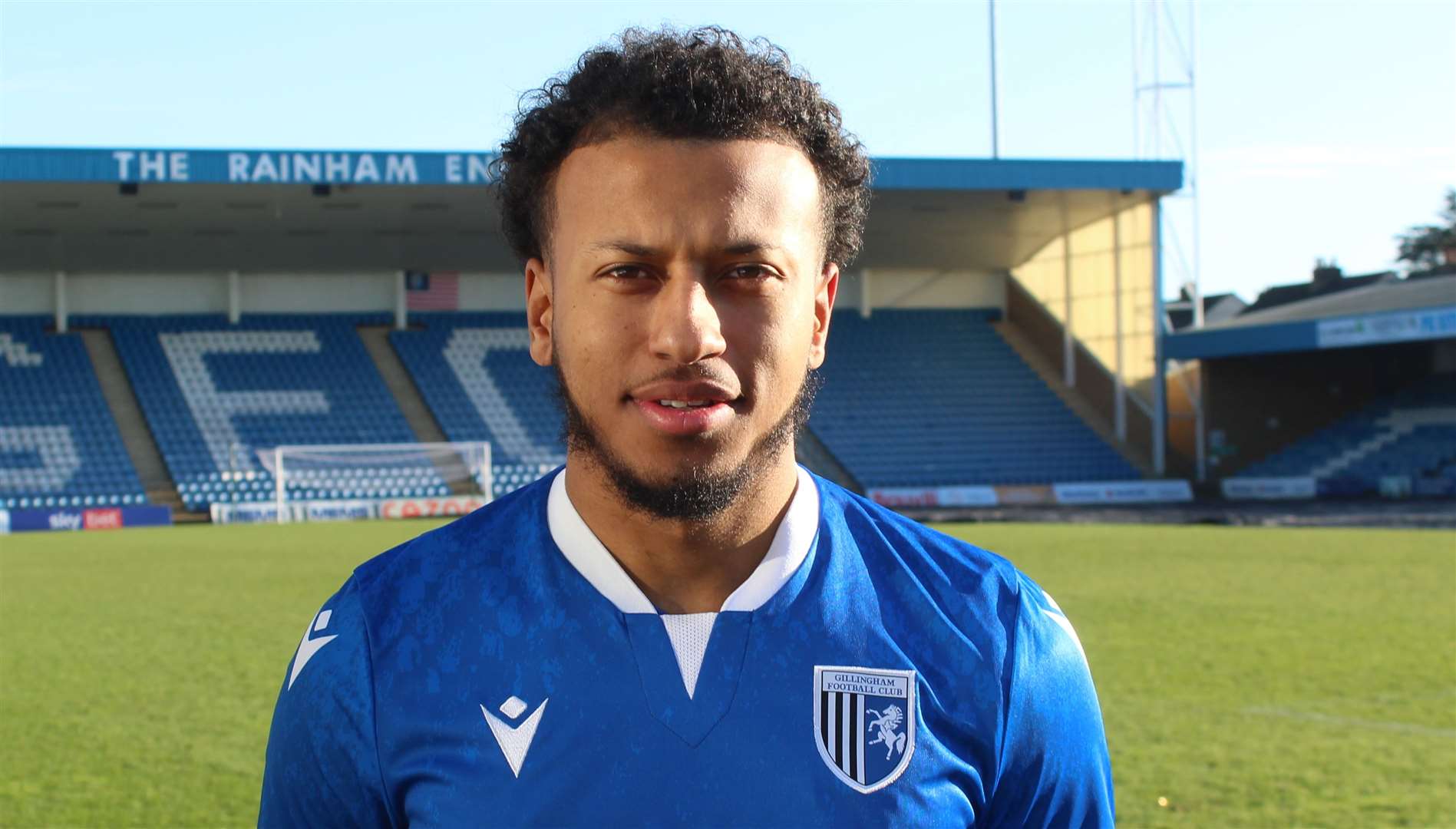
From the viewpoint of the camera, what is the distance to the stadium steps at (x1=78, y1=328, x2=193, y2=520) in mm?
30172

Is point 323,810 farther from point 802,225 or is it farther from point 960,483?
point 960,483

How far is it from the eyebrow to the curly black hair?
14cm

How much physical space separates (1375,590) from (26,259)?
30.0 metres

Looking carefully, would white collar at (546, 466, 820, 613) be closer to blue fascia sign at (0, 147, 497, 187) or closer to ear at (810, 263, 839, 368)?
ear at (810, 263, 839, 368)

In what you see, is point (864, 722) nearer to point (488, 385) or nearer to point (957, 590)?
point (957, 590)

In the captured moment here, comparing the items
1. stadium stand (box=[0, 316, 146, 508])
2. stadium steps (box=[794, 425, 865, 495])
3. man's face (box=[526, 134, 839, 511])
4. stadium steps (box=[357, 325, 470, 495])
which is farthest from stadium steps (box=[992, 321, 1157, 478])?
man's face (box=[526, 134, 839, 511])

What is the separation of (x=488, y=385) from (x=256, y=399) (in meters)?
5.36

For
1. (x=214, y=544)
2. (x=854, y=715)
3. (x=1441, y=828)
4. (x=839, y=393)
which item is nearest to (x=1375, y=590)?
(x=1441, y=828)

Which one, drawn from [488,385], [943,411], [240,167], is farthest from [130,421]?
[943,411]

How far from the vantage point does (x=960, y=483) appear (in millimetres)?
32688

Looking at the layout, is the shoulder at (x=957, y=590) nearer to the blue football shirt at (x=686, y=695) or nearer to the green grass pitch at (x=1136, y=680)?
the blue football shirt at (x=686, y=695)

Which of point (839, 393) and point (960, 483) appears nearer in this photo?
point (960, 483)

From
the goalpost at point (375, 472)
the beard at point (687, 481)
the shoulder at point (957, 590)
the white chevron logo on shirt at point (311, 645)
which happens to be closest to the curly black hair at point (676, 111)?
the beard at point (687, 481)

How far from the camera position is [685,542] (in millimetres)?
1857
